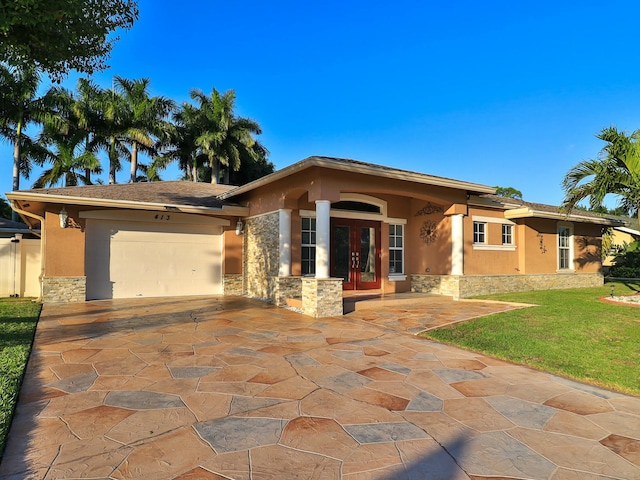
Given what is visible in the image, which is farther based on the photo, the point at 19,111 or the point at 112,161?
the point at 112,161

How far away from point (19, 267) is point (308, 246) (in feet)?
→ 32.8

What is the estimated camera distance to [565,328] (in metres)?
7.16

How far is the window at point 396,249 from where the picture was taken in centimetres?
1346

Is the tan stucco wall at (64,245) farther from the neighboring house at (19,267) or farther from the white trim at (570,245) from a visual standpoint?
the white trim at (570,245)

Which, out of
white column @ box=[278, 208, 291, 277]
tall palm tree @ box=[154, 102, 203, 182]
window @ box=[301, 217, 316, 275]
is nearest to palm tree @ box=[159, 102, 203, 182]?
tall palm tree @ box=[154, 102, 203, 182]

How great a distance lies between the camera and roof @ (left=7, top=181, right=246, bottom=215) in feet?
33.6

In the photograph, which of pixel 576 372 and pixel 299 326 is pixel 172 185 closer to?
pixel 299 326

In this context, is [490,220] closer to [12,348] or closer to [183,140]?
[12,348]

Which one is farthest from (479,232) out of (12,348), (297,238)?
(12,348)

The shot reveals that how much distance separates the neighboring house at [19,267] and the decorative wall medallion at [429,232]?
528 inches

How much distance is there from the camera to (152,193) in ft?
42.3

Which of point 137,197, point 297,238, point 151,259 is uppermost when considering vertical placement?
point 137,197

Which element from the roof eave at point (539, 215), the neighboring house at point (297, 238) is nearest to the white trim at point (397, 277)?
the neighboring house at point (297, 238)

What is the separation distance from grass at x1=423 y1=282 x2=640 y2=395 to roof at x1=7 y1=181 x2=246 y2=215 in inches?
336
